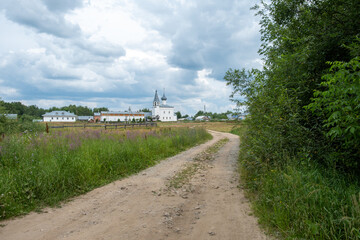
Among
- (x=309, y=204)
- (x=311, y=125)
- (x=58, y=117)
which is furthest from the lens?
(x=58, y=117)

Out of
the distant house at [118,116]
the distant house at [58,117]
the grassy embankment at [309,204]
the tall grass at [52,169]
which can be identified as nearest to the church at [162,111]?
the distant house at [118,116]

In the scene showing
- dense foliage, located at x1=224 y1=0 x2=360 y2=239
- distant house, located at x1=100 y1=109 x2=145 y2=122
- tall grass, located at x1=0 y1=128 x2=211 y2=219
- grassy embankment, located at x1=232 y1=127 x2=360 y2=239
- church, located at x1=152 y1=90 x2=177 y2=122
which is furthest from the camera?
church, located at x1=152 y1=90 x2=177 y2=122

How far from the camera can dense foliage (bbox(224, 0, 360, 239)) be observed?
3.43m

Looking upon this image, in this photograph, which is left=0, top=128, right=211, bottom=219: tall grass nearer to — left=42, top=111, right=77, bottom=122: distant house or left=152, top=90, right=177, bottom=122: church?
left=42, top=111, right=77, bottom=122: distant house

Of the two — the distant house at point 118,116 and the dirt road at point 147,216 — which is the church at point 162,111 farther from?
the dirt road at point 147,216

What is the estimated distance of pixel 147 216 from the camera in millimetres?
4406

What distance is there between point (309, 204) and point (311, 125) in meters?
2.87

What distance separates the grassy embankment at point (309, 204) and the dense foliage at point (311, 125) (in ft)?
0.05

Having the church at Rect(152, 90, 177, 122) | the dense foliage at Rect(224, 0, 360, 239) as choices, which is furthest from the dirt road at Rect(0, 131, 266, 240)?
the church at Rect(152, 90, 177, 122)

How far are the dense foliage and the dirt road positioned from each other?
75cm

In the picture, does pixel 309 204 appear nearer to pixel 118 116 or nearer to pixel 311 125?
pixel 311 125

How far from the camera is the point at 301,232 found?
3.29m

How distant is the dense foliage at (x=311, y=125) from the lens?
3.43m

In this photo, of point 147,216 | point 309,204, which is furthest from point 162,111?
point 309,204
